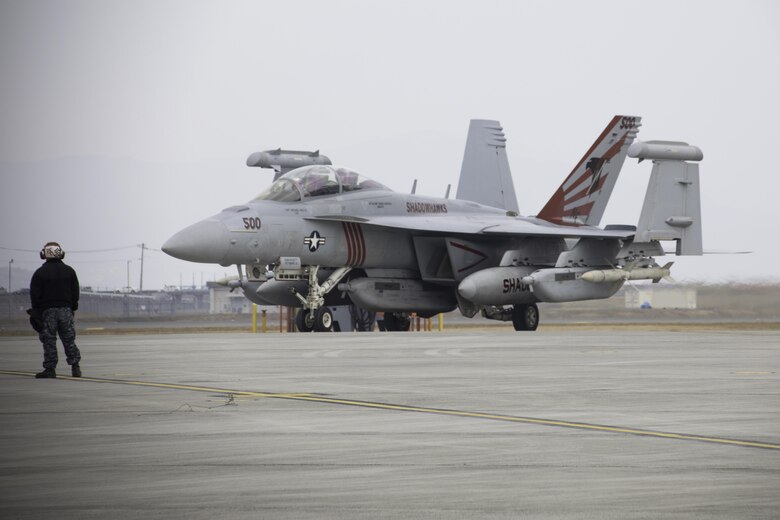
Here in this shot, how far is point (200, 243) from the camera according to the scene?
77.1 ft

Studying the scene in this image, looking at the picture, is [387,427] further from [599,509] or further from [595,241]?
[595,241]

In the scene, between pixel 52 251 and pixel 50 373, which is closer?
pixel 50 373

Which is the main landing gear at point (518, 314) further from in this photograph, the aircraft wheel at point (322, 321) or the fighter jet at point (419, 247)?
the aircraft wheel at point (322, 321)

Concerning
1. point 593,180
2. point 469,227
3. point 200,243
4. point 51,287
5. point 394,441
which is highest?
point 593,180

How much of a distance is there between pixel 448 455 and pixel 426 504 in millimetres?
1475

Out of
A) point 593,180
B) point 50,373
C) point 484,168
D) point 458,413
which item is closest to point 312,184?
point 593,180

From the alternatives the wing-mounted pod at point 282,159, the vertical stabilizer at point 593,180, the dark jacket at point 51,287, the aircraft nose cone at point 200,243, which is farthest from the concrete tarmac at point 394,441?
the wing-mounted pod at point 282,159

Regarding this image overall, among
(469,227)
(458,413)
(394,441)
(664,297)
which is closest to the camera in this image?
(394,441)

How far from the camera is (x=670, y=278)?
2755cm

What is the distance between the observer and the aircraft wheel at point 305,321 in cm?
2528

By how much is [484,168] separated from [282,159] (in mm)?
6377

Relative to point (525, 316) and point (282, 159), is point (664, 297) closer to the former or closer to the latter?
point (525, 316)

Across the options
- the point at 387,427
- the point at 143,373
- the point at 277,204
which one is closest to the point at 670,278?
the point at 277,204

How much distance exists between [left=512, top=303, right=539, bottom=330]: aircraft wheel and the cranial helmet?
16.7 metres
